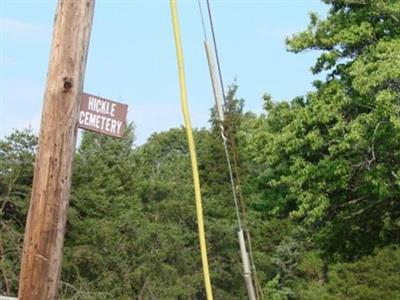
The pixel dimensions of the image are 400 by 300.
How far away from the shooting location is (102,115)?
5.12 meters

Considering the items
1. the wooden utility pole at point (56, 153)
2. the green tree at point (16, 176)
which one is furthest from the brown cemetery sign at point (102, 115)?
the green tree at point (16, 176)

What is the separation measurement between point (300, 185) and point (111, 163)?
27.6 meters

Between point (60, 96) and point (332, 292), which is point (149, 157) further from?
point (60, 96)

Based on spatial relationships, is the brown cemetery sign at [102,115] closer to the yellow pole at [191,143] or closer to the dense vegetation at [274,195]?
the yellow pole at [191,143]

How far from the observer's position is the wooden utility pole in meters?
4.70

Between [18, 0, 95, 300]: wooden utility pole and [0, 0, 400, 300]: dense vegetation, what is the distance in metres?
11.2

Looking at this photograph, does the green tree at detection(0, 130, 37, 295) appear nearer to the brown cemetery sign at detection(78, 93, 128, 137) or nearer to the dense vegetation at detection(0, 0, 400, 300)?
the dense vegetation at detection(0, 0, 400, 300)

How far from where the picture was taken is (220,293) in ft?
150

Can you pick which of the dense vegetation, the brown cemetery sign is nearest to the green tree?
the dense vegetation

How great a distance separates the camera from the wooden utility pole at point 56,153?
4703 millimetres

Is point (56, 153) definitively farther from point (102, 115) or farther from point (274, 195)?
point (274, 195)

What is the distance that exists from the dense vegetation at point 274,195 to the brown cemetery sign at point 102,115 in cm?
1079

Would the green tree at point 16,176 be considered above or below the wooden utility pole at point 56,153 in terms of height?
above

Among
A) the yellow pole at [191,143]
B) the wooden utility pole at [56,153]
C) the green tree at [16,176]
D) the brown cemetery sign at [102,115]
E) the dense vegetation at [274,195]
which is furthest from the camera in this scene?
the green tree at [16,176]
